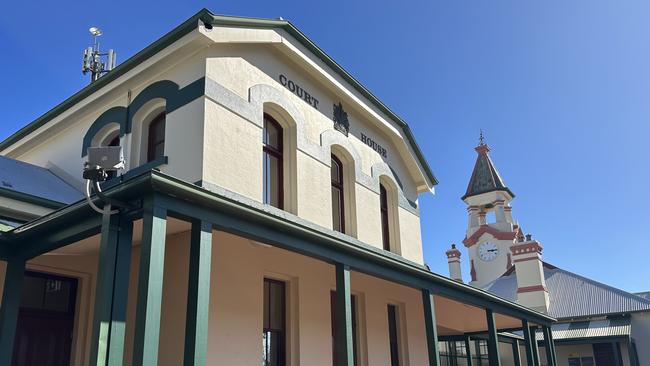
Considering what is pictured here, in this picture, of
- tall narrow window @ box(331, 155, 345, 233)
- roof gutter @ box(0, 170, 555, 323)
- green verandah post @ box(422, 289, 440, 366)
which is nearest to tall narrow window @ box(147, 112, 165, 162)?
roof gutter @ box(0, 170, 555, 323)

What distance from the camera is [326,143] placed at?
11062mm

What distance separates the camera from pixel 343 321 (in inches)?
323

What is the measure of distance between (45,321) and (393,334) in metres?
7.74

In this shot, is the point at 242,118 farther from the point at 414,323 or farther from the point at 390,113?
the point at 414,323

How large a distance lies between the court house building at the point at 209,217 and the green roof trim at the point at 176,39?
0.03m

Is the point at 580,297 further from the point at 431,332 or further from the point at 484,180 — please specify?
the point at 431,332

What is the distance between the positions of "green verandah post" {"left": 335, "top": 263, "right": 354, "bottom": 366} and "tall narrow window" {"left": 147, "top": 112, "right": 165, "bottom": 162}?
3375 millimetres

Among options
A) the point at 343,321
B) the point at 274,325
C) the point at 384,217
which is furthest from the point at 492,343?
the point at 343,321

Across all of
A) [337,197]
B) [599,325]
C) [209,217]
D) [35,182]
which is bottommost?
[209,217]

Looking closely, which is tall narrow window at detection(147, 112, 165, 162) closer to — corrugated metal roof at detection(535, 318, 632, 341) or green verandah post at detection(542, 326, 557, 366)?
green verandah post at detection(542, 326, 557, 366)

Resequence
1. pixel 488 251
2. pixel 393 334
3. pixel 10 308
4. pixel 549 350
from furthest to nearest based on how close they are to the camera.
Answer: pixel 488 251 → pixel 549 350 → pixel 393 334 → pixel 10 308

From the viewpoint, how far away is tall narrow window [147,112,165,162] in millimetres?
9297

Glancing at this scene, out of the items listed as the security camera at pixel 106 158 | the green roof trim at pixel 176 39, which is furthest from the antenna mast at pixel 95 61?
the security camera at pixel 106 158

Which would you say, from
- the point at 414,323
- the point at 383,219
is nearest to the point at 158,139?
the point at 383,219
